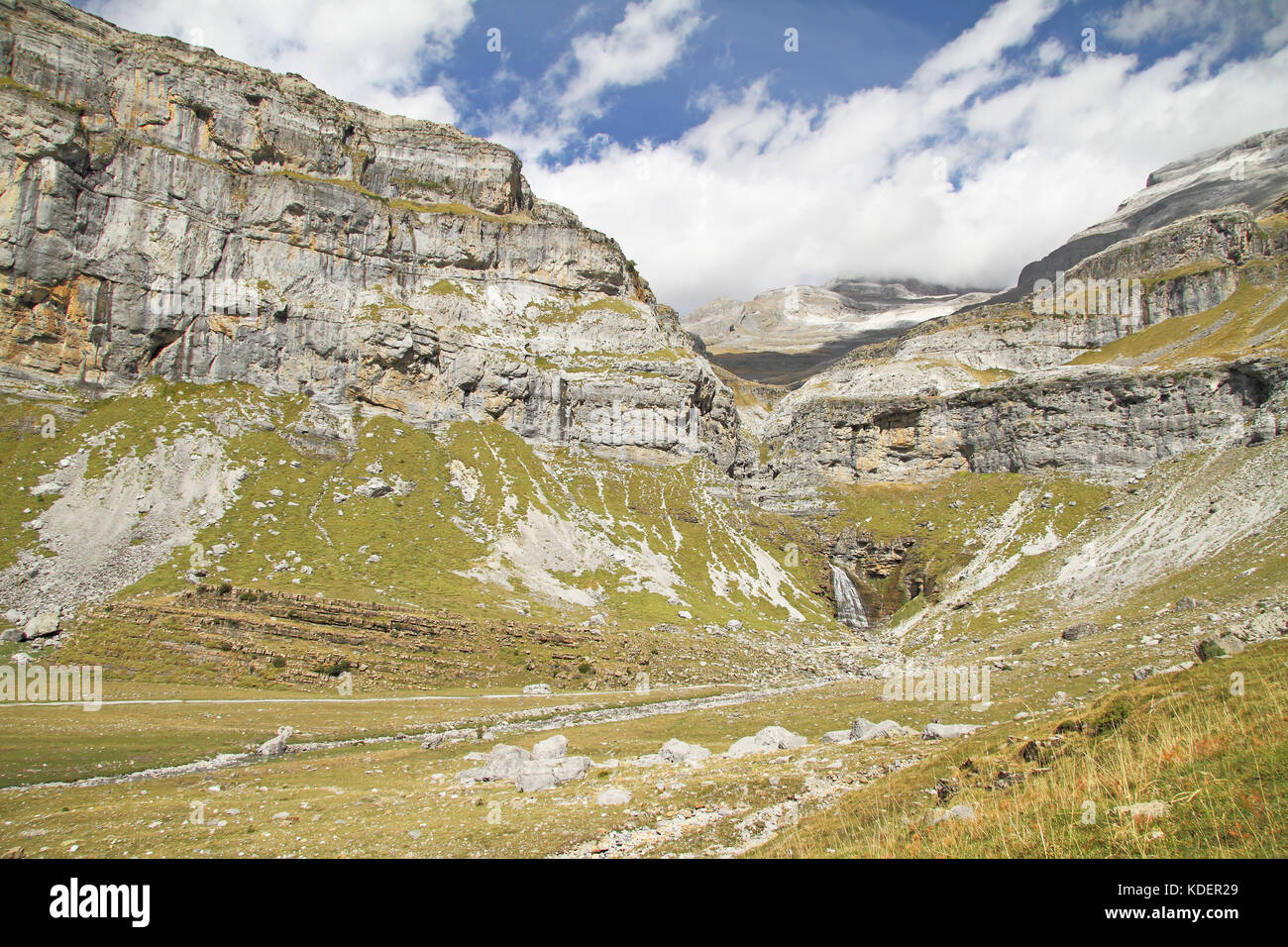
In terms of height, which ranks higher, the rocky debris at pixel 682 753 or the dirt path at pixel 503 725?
the rocky debris at pixel 682 753

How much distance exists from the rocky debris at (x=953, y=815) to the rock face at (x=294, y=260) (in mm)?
114703

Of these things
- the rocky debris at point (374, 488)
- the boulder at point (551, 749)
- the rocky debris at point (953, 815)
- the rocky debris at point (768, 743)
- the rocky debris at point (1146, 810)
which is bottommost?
the rocky debris at point (768, 743)

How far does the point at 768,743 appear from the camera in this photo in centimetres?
3409

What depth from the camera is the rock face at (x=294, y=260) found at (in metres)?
93.5

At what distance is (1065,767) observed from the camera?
1280cm

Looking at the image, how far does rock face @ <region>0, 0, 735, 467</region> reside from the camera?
93.5 m

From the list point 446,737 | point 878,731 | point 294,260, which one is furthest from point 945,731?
point 294,260

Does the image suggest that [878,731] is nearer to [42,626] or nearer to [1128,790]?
[1128,790]

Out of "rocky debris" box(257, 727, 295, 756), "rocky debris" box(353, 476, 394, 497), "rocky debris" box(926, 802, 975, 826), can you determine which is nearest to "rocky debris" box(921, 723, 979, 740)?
"rocky debris" box(926, 802, 975, 826)

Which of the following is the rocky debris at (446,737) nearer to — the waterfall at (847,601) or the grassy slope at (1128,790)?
the grassy slope at (1128,790)

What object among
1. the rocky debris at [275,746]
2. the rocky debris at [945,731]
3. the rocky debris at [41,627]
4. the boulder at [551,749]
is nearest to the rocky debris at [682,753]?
the boulder at [551,749]

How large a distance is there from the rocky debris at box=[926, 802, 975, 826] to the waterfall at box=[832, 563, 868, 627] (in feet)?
320
